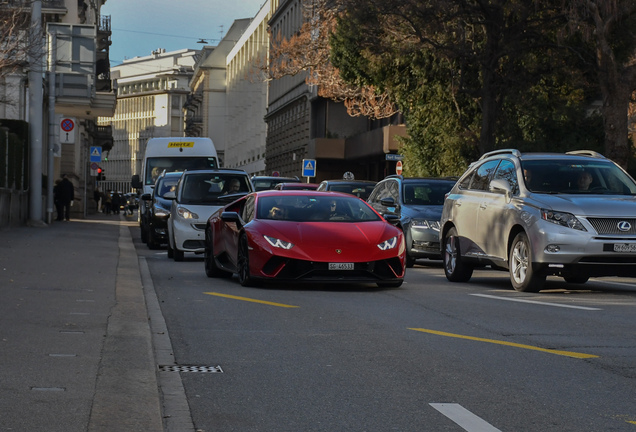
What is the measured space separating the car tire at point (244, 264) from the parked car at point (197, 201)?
5.83m

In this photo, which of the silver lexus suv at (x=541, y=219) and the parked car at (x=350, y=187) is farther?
the parked car at (x=350, y=187)

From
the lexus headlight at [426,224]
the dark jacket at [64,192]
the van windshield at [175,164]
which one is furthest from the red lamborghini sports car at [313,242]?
the dark jacket at [64,192]

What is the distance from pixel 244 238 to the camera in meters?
15.3

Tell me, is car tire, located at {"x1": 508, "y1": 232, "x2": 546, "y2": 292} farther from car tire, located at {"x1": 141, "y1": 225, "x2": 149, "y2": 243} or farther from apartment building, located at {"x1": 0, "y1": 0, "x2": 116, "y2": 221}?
car tire, located at {"x1": 141, "y1": 225, "x2": 149, "y2": 243}

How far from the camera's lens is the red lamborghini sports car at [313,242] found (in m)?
14.7

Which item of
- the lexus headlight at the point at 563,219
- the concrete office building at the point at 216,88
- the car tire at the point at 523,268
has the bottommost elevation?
the car tire at the point at 523,268

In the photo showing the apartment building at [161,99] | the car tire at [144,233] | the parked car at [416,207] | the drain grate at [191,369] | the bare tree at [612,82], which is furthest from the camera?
the apartment building at [161,99]

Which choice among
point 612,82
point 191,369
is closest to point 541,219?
point 191,369

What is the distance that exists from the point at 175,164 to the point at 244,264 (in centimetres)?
1944

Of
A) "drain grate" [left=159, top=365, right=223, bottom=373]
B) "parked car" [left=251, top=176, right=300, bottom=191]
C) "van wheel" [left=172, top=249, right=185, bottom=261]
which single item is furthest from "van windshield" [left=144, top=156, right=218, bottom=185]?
"drain grate" [left=159, top=365, right=223, bottom=373]

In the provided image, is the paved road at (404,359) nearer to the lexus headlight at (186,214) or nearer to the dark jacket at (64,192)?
the lexus headlight at (186,214)

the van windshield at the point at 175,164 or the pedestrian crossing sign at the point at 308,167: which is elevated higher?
the pedestrian crossing sign at the point at 308,167

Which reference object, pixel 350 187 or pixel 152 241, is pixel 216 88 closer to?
pixel 350 187

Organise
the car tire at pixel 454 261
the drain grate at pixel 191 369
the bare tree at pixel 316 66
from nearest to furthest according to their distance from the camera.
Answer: the drain grate at pixel 191 369 → the car tire at pixel 454 261 → the bare tree at pixel 316 66
